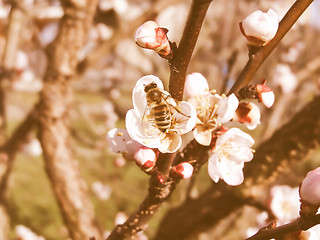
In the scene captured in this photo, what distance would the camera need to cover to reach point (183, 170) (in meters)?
0.78

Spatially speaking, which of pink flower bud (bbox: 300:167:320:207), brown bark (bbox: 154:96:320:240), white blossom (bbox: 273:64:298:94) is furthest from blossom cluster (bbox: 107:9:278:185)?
white blossom (bbox: 273:64:298:94)

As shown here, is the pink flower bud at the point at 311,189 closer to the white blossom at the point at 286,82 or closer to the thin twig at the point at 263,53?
the thin twig at the point at 263,53

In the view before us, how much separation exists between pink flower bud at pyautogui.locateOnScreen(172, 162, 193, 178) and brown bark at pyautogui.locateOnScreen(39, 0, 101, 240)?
0.96m

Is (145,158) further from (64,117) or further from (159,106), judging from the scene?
(64,117)

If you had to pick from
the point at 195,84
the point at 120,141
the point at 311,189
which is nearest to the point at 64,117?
the point at 120,141

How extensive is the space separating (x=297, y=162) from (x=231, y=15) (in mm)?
3610

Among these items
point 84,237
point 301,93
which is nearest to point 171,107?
point 84,237

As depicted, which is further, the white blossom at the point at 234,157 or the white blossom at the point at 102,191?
the white blossom at the point at 102,191

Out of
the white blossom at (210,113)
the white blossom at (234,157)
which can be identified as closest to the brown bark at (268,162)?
the white blossom at (234,157)

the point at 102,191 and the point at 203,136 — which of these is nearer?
the point at 203,136

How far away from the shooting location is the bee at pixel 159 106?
31.5 inches

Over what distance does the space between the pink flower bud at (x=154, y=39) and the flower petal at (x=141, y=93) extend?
0.37ft

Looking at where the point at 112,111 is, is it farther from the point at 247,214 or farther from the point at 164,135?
the point at 164,135

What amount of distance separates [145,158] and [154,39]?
251mm
